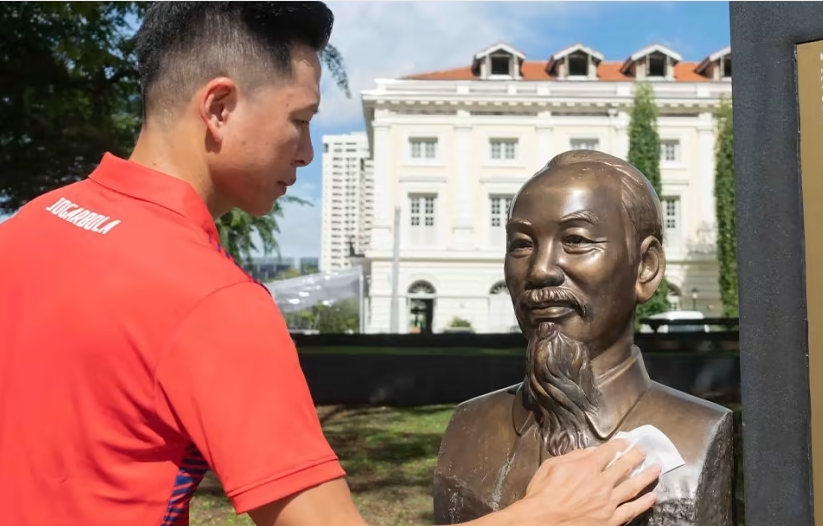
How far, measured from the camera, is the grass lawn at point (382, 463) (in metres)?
5.18

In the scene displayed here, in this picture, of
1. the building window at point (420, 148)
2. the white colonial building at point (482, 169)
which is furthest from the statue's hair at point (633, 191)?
the building window at point (420, 148)

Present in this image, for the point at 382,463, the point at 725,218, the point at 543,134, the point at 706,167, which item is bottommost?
the point at 382,463

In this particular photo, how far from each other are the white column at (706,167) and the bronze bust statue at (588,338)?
26.5 metres

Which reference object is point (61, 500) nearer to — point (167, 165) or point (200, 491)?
point (167, 165)

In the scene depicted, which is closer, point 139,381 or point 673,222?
point 139,381

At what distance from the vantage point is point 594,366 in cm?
200

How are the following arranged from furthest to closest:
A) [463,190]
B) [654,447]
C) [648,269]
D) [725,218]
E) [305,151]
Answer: [463,190], [725,218], [648,269], [654,447], [305,151]

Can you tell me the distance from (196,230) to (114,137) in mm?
8113

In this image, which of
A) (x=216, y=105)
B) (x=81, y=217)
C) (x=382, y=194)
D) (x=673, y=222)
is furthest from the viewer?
(x=673, y=222)

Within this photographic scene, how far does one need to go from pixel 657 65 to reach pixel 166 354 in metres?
31.7

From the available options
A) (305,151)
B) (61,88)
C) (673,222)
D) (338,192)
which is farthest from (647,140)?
(338,192)

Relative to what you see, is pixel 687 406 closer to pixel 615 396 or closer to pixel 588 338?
pixel 615 396

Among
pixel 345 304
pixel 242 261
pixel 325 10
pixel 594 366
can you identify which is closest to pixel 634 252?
pixel 594 366

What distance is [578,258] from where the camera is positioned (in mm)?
1943
